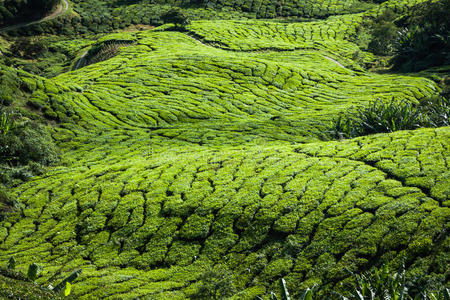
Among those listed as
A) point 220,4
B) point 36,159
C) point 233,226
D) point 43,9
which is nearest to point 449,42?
point 233,226

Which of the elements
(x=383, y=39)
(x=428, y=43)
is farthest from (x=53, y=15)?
(x=428, y=43)

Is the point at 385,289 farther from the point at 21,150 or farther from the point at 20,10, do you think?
the point at 20,10

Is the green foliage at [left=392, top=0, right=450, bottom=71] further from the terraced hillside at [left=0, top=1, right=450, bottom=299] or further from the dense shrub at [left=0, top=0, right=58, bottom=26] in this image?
the dense shrub at [left=0, top=0, right=58, bottom=26]

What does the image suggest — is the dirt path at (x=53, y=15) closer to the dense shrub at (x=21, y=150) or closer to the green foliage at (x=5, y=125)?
the dense shrub at (x=21, y=150)

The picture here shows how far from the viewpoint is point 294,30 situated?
92.1 metres

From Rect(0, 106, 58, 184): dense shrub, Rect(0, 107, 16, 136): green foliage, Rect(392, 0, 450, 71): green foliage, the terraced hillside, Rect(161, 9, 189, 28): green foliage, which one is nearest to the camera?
the terraced hillside

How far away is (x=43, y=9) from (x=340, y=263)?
11789cm

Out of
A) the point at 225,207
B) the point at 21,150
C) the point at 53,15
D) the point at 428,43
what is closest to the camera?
the point at 225,207

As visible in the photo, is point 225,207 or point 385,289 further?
point 225,207

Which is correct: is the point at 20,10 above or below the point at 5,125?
above

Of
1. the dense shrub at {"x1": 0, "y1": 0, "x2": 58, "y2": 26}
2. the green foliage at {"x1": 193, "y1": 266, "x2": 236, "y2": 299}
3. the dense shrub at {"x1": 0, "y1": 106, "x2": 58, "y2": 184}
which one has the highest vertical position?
the dense shrub at {"x1": 0, "y1": 0, "x2": 58, "y2": 26}

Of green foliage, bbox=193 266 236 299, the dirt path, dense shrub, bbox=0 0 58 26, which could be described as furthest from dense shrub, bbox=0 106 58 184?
dense shrub, bbox=0 0 58 26

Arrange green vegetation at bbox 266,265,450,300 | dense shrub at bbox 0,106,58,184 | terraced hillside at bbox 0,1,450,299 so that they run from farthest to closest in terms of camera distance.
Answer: dense shrub at bbox 0,106,58,184 < terraced hillside at bbox 0,1,450,299 < green vegetation at bbox 266,265,450,300

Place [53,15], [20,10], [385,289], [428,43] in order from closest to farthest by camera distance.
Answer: [385,289] < [428,43] < [20,10] < [53,15]
